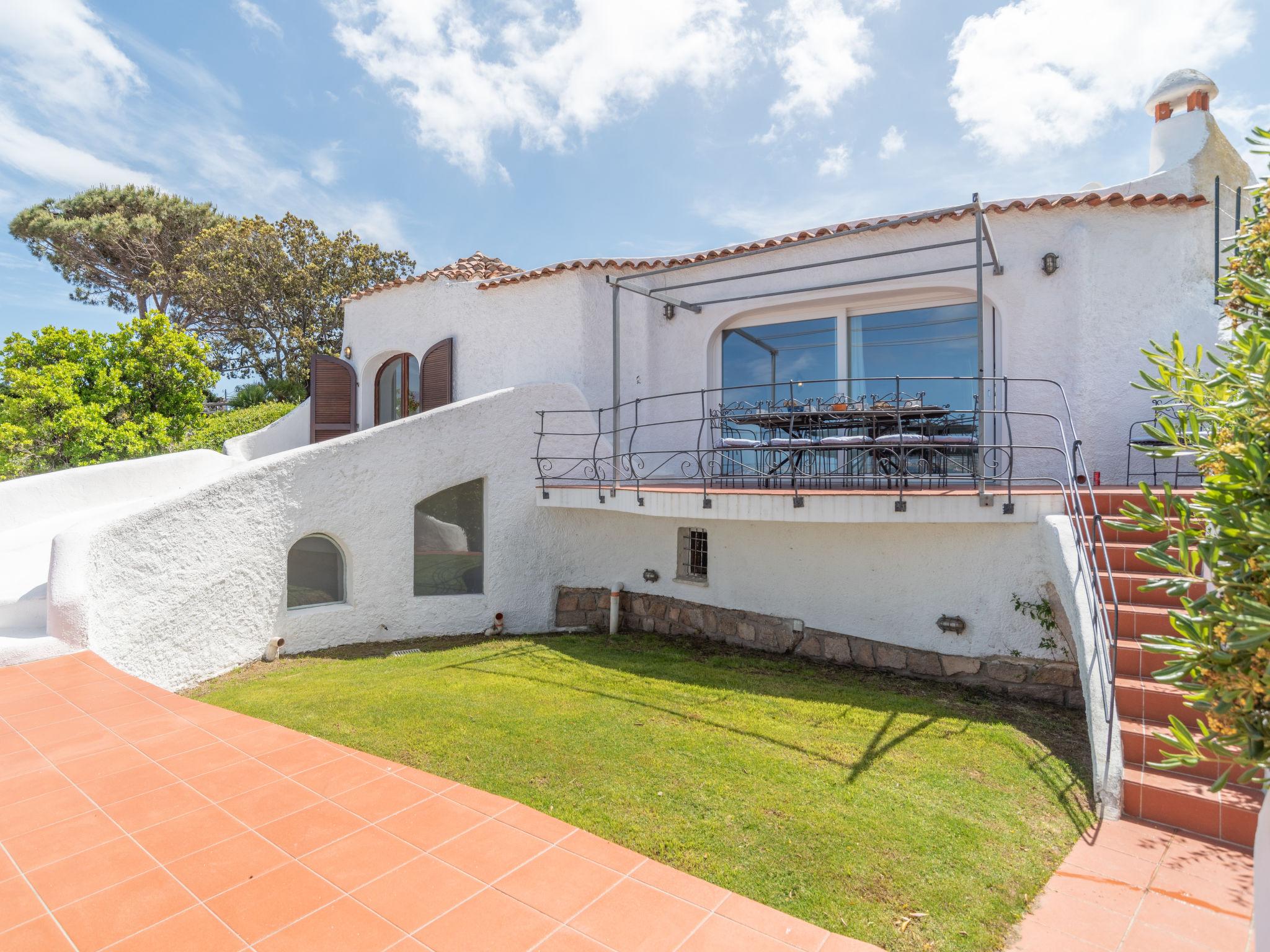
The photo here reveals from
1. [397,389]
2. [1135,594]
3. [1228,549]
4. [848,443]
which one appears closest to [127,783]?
[1228,549]

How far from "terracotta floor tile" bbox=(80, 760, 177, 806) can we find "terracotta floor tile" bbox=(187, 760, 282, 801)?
0.73 ft

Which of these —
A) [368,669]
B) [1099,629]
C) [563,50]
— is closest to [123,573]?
[368,669]

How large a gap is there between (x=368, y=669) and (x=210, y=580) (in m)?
2.08

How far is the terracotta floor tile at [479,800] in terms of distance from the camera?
402 centimetres

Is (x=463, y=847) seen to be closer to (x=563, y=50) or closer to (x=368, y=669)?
(x=368, y=669)

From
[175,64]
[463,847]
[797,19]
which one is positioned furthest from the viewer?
[175,64]

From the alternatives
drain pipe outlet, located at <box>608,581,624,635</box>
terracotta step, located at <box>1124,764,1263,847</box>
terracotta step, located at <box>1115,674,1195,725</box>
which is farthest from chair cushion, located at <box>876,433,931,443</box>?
drain pipe outlet, located at <box>608,581,624,635</box>

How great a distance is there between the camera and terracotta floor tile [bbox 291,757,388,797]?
13.9ft

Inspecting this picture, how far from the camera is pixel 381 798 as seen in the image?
4.14 meters

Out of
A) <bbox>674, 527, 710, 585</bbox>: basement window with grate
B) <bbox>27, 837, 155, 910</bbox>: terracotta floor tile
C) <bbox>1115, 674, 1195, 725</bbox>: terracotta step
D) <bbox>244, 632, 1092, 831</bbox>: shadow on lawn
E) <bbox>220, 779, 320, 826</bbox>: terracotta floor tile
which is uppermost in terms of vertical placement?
<bbox>674, 527, 710, 585</bbox>: basement window with grate

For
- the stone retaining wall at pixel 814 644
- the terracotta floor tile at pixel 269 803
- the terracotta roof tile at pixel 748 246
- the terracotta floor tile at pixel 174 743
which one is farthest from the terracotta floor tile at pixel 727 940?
the terracotta roof tile at pixel 748 246

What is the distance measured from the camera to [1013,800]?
14.6ft

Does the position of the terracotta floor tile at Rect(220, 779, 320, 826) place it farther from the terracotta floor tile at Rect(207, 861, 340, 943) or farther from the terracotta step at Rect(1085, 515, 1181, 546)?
the terracotta step at Rect(1085, 515, 1181, 546)

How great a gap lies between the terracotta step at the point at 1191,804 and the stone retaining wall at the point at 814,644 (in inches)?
63.6
